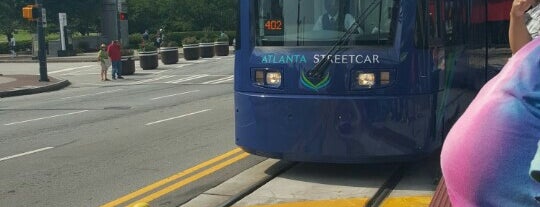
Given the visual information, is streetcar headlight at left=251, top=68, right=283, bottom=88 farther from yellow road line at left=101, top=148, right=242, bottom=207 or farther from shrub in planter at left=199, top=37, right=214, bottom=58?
shrub in planter at left=199, top=37, right=214, bottom=58

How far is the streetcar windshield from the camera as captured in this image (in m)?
6.29

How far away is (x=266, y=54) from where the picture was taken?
657 centimetres

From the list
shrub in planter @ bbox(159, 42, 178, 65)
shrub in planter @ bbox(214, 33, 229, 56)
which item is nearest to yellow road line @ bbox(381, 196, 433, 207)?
shrub in planter @ bbox(159, 42, 178, 65)

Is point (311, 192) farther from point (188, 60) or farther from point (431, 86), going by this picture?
point (188, 60)

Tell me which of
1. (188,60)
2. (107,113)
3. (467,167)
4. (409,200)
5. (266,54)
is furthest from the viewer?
(188,60)

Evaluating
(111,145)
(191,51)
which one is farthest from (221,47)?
(111,145)

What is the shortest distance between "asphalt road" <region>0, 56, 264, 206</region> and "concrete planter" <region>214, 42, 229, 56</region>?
805 inches

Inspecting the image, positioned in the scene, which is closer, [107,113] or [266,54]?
[266,54]

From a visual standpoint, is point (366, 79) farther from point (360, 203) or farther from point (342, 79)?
point (360, 203)

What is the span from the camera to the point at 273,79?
21.3 ft

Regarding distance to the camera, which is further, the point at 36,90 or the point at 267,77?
the point at 36,90

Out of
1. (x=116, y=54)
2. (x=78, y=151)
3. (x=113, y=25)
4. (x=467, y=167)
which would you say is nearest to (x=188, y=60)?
(x=116, y=54)

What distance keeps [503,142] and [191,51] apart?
3663cm

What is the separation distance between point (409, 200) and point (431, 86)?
1.22 meters
